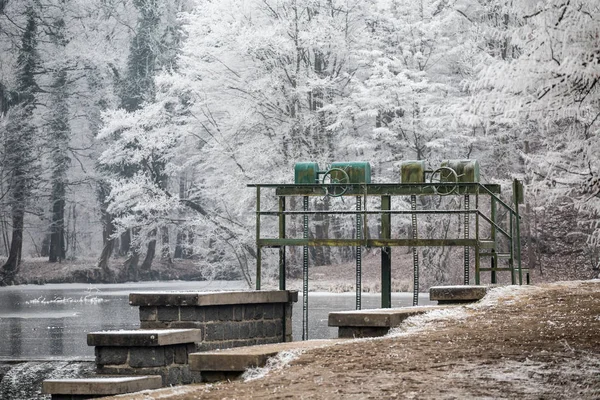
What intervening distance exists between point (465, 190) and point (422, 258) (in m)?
21.2

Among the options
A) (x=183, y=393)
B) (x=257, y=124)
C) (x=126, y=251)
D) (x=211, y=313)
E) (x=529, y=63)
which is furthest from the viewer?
(x=126, y=251)

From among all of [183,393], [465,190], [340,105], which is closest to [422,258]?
[340,105]

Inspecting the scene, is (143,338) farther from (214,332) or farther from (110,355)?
(214,332)

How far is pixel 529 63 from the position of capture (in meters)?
13.0

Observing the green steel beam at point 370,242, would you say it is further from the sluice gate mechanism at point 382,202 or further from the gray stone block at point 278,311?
the gray stone block at point 278,311

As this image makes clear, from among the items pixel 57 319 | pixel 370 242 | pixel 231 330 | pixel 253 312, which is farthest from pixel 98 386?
pixel 57 319

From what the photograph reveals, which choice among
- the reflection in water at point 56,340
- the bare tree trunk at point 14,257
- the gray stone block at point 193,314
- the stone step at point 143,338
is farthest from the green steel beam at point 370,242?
the bare tree trunk at point 14,257

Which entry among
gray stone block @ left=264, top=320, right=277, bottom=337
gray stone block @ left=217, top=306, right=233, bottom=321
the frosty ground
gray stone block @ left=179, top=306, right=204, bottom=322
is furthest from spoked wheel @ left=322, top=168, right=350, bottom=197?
the frosty ground

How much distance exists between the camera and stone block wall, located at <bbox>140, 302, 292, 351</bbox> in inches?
540

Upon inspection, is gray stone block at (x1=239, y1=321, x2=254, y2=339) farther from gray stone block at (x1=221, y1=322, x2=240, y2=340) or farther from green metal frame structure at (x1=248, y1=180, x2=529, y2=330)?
green metal frame structure at (x1=248, y1=180, x2=529, y2=330)

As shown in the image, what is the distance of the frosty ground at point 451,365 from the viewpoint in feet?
24.5

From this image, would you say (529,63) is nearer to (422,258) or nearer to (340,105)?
(422,258)

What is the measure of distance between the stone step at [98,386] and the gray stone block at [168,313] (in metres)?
3.35

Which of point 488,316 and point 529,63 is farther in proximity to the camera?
point 529,63
